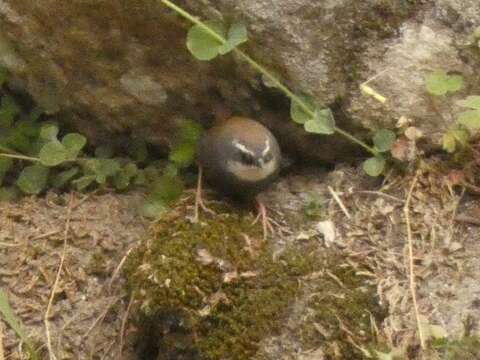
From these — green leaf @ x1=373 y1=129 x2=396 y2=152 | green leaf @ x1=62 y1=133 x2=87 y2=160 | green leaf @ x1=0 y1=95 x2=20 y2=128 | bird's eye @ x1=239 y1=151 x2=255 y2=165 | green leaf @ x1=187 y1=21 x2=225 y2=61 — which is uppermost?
green leaf @ x1=187 y1=21 x2=225 y2=61

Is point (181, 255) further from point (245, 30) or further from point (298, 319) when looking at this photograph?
point (245, 30)

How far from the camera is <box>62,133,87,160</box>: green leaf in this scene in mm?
3336

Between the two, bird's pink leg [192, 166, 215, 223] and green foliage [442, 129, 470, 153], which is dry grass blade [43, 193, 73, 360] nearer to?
bird's pink leg [192, 166, 215, 223]

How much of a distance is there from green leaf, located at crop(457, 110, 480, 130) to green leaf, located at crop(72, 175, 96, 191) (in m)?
1.21

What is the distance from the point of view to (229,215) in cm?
311

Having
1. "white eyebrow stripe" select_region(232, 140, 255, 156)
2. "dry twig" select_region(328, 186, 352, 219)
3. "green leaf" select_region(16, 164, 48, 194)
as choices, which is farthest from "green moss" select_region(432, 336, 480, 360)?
"green leaf" select_region(16, 164, 48, 194)

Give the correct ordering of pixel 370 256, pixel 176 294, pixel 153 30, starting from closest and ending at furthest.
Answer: pixel 176 294 → pixel 370 256 → pixel 153 30

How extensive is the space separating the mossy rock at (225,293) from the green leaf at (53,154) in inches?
19.9

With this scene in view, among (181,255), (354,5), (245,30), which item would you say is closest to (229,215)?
(181,255)

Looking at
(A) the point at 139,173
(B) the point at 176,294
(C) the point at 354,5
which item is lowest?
(A) the point at 139,173

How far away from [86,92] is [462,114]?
124 cm

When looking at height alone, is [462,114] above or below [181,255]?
above

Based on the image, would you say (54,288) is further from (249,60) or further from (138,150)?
(249,60)

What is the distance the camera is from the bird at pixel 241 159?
3.09 m
